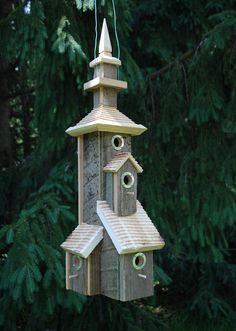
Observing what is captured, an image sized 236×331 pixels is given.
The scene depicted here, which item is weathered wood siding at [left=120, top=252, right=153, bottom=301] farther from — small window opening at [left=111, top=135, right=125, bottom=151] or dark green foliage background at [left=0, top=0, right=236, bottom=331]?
dark green foliage background at [left=0, top=0, right=236, bottom=331]

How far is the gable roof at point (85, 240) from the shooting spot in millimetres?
1685

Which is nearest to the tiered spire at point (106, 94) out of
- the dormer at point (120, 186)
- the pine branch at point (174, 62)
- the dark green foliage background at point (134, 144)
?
the dormer at point (120, 186)

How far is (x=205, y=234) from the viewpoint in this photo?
3.74 m

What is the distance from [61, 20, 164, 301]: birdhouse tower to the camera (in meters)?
1.65

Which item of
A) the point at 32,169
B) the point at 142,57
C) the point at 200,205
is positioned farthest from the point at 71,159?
the point at 142,57

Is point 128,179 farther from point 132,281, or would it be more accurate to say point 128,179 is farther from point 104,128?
point 132,281

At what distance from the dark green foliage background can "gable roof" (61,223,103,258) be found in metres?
1.09

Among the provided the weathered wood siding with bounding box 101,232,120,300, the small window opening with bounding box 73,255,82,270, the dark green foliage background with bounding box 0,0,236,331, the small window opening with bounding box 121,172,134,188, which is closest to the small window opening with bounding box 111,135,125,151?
the small window opening with bounding box 121,172,134,188

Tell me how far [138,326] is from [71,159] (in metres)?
1.60

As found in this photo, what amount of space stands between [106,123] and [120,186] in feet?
0.79

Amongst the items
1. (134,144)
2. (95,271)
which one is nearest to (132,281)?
(95,271)

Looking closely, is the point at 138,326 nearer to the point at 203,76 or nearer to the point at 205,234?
the point at 205,234

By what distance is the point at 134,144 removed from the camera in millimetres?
3639

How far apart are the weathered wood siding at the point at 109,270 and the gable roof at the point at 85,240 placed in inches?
1.4
